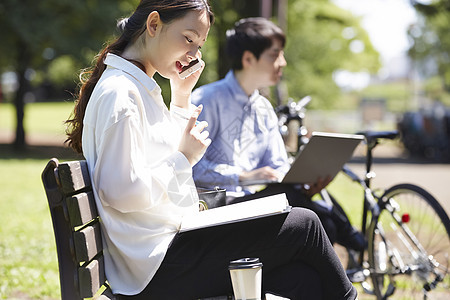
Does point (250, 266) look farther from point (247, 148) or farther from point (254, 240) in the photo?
point (247, 148)

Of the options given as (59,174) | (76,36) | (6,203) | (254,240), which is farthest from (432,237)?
(76,36)

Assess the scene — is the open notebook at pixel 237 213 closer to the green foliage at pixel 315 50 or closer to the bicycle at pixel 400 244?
the bicycle at pixel 400 244

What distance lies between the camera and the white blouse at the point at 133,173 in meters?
2.19

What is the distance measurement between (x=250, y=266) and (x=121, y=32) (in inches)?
46.1

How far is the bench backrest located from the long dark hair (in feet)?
1.00

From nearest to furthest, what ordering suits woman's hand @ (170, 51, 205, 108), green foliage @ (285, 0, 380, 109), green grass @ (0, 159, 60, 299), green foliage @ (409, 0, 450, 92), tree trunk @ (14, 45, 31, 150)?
woman's hand @ (170, 51, 205, 108) < green grass @ (0, 159, 60, 299) < tree trunk @ (14, 45, 31, 150) < green foliage @ (285, 0, 380, 109) < green foliage @ (409, 0, 450, 92)

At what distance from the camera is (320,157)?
150 inches

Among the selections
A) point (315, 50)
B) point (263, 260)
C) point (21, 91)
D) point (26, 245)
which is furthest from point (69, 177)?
point (315, 50)

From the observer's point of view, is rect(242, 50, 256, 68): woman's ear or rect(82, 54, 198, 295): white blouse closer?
rect(82, 54, 198, 295): white blouse

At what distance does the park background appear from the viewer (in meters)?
6.33

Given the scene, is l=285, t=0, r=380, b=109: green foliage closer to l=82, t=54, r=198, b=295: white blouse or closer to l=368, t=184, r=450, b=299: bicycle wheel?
l=368, t=184, r=450, b=299: bicycle wheel

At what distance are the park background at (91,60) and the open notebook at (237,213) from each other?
81cm

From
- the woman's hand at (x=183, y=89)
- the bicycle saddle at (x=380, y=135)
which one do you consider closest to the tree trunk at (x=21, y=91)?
the bicycle saddle at (x=380, y=135)

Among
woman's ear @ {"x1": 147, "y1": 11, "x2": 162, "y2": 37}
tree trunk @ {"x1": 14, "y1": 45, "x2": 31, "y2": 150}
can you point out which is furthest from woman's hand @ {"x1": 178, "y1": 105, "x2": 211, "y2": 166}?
tree trunk @ {"x1": 14, "y1": 45, "x2": 31, "y2": 150}
